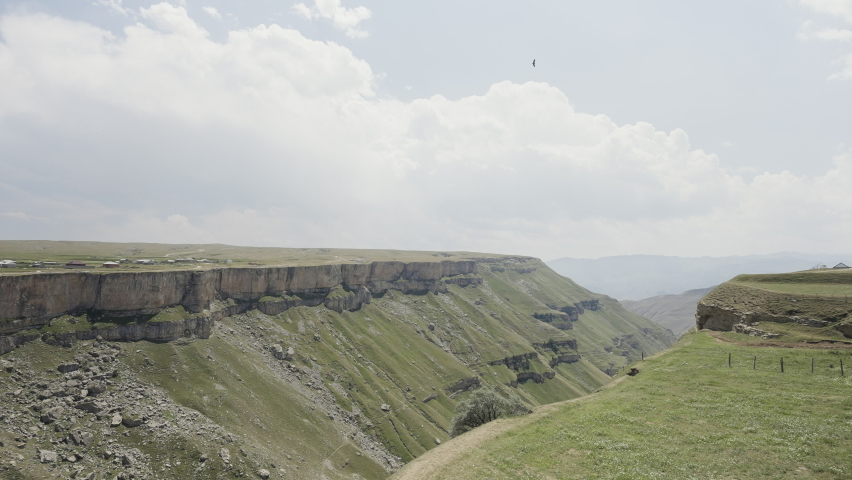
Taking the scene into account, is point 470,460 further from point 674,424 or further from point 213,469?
point 213,469

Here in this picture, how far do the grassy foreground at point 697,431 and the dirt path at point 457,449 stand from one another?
27 centimetres

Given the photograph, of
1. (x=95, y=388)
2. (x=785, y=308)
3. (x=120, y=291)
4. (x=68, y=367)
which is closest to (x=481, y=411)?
(x=785, y=308)

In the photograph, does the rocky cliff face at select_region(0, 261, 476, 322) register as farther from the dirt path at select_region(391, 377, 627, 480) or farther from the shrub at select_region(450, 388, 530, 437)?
the dirt path at select_region(391, 377, 627, 480)

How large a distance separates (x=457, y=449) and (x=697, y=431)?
2008 cm

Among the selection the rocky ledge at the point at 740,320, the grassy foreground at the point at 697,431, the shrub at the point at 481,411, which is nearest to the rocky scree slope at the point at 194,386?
the shrub at the point at 481,411

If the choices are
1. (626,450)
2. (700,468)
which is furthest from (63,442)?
(700,468)

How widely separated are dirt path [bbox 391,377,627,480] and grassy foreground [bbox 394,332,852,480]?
273 millimetres

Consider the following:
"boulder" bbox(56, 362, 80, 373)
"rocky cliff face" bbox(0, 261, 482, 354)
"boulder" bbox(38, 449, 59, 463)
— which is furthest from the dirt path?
"rocky cliff face" bbox(0, 261, 482, 354)

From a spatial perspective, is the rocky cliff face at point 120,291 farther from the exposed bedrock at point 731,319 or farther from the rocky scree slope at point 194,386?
the exposed bedrock at point 731,319

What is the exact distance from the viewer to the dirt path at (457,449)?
113ft

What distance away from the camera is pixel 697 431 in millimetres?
33094

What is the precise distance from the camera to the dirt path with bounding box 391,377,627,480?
3447 centimetres

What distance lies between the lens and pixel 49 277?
97625 mm

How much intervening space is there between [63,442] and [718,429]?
10124cm
